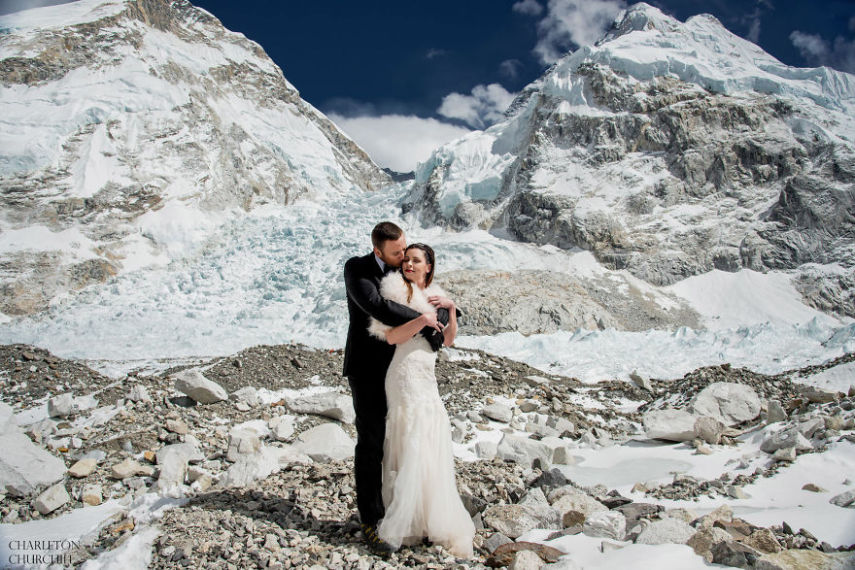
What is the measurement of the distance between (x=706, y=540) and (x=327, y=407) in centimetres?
499

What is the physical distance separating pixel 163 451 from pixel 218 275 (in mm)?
24800

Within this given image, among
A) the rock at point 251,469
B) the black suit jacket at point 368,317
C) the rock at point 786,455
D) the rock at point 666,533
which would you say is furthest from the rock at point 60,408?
the rock at point 786,455

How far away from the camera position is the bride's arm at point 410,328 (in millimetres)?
2607

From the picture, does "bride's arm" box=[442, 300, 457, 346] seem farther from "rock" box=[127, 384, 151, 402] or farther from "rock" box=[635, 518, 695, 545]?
"rock" box=[127, 384, 151, 402]

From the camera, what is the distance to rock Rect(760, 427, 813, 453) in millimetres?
4273

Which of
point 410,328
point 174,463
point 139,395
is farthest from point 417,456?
point 139,395

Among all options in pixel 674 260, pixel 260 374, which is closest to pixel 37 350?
pixel 260 374

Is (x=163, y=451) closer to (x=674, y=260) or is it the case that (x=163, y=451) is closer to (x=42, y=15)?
(x=674, y=260)

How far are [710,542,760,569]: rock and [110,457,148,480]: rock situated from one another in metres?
4.43

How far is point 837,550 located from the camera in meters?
2.40

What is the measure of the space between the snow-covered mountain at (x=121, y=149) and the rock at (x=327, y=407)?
84.7ft

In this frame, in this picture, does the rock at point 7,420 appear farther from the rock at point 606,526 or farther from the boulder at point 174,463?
the rock at point 606,526

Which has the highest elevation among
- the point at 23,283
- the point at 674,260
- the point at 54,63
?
the point at 54,63

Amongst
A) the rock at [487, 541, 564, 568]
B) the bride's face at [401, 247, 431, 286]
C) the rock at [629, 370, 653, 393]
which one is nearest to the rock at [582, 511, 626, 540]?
the rock at [487, 541, 564, 568]
